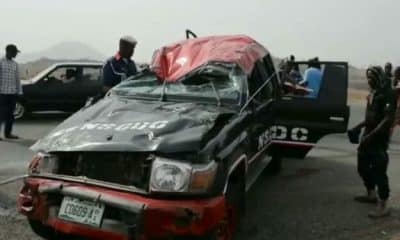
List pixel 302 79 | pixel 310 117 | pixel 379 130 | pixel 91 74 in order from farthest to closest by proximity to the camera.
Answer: pixel 91 74
pixel 302 79
pixel 310 117
pixel 379 130

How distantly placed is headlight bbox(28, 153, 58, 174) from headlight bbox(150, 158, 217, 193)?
0.86 meters

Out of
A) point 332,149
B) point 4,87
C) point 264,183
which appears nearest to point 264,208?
point 264,183

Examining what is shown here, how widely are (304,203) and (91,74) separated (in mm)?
9240

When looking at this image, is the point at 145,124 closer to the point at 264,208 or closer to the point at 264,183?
the point at 264,208

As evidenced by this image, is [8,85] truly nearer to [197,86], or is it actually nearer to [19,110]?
[19,110]

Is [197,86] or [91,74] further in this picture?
[91,74]

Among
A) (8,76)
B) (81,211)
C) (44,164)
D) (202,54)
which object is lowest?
(8,76)

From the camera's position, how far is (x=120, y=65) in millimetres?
7348

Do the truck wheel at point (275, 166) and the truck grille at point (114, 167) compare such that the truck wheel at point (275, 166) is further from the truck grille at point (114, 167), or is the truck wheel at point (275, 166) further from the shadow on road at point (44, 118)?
the shadow on road at point (44, 118)

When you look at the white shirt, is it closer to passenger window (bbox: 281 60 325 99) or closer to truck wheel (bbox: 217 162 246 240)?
passenger window (bbox: 281 60 325 99)

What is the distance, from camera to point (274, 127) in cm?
720

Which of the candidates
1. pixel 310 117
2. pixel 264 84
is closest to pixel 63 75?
pixel 310 117

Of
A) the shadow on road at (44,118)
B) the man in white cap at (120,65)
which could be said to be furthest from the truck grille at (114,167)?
the shadow on road at (44,118)

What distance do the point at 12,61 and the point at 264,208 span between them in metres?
6.14
